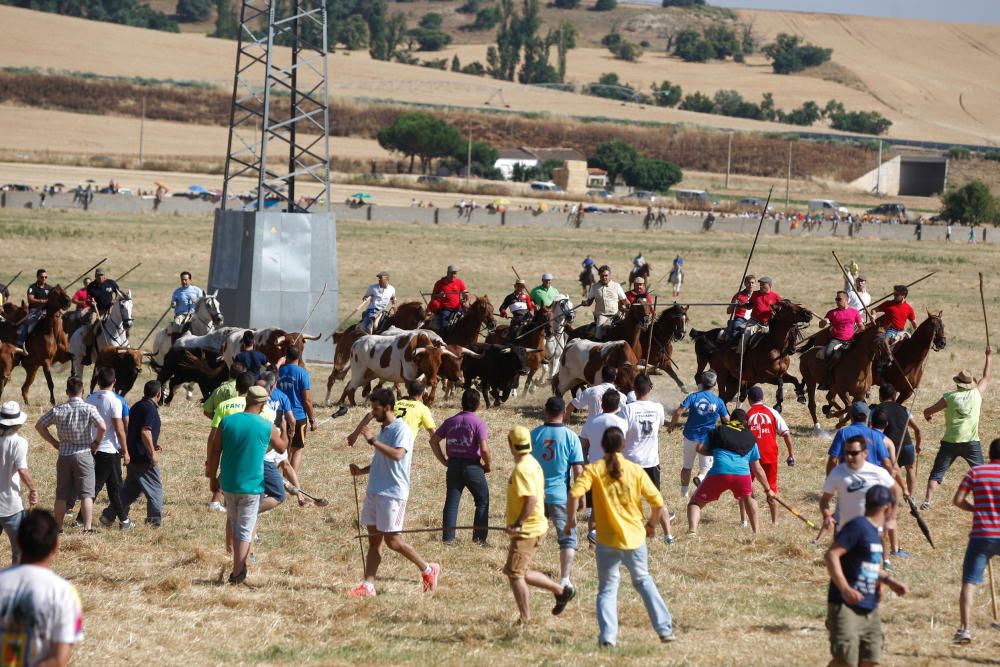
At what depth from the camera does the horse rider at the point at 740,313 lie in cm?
2066

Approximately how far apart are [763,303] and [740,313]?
52 cm

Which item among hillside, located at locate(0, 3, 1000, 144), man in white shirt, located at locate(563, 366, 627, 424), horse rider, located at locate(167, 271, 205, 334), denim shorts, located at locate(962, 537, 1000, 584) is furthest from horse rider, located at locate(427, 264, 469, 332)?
hillside, located at locate(0, 3, 1000, 144)

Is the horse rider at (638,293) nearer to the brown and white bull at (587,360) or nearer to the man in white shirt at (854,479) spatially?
the brown and white bull at (587,360)

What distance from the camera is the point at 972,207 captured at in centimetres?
8762

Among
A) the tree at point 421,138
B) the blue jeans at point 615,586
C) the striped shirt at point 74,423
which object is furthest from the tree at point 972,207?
the blue jeans at point 615,586

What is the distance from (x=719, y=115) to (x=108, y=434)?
15759cm

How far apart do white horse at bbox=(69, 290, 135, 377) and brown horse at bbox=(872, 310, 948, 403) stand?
38.2ft

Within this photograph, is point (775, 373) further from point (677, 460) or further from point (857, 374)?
point (677, 460)

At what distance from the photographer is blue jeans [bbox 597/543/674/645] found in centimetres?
954

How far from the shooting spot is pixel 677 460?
17484 millimetres

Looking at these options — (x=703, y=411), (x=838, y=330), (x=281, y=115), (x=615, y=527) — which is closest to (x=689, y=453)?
(x=703, y=411)

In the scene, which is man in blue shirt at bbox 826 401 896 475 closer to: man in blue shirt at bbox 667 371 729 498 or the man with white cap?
man in blue shirt at bbox 667 371 729 498

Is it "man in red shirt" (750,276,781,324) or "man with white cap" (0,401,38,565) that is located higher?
"man in red shirt" (750,276,781,324)

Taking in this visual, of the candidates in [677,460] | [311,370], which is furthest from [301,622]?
[311,370]
